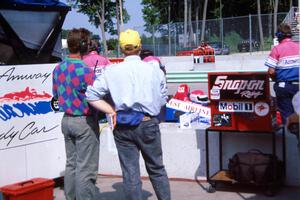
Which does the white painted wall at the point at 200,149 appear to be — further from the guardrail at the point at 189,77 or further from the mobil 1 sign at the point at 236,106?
the guardrail at the point at 189,77

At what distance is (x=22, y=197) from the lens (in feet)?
18.1

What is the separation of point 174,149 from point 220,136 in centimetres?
68

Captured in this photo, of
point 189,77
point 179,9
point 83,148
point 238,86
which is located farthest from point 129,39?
point 179,9

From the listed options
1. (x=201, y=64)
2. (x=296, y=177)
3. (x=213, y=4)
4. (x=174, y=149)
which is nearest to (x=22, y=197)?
(x=174, y=149)

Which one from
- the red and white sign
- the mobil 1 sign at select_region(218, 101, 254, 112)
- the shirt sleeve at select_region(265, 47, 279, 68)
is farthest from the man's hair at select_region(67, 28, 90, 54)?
the red and white sign

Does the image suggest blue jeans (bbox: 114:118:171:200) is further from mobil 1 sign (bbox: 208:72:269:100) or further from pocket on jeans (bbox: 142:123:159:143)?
mobil 1 sign (bbox: 208:72:269:100)

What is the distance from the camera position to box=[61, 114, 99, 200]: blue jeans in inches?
212

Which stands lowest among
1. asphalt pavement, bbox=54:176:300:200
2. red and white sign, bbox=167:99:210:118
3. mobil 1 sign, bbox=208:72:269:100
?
asphalt pavement, bbox=54:176:300:200

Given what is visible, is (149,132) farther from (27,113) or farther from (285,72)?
(285,72)

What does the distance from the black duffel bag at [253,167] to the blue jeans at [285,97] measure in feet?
3.55

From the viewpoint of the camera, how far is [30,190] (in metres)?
5.59

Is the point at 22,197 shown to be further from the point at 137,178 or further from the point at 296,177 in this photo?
the point at 296,177

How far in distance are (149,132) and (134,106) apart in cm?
27

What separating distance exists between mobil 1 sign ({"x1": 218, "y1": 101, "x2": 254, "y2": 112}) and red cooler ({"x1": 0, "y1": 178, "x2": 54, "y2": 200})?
208cm
